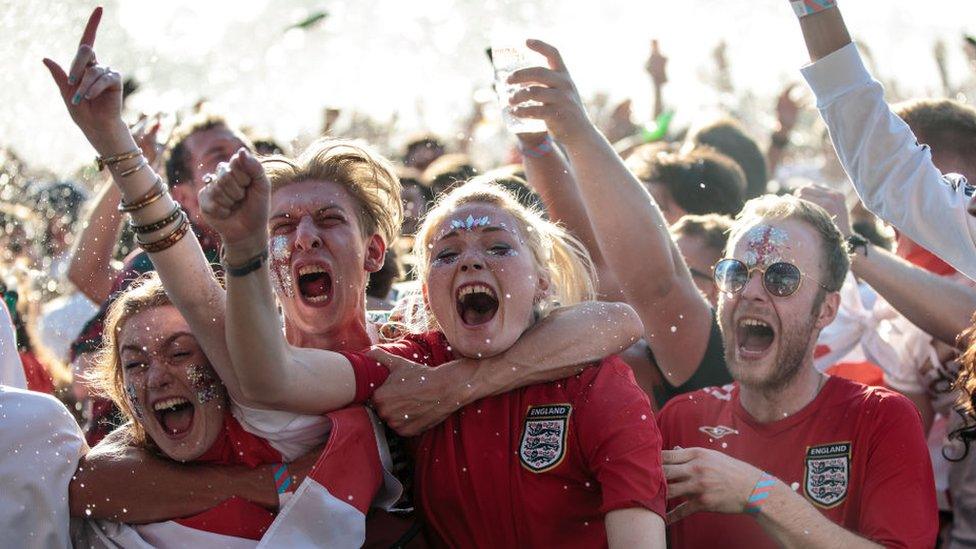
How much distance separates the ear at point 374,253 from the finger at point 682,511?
3.60 ft

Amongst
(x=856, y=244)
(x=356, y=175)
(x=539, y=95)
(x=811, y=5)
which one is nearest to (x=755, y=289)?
(x=856, y=244)

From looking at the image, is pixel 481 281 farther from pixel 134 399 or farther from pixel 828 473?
pixel 828 473

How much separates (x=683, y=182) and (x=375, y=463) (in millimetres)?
2686

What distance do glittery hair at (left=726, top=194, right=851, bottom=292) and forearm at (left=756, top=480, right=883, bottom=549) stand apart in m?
0.89

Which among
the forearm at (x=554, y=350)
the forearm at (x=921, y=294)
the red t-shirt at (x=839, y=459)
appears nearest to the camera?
the forearm at (x=554, y=350)

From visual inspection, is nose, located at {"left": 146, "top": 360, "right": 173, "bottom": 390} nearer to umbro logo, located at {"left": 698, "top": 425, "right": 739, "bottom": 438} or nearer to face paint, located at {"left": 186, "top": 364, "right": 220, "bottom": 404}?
face paint, located at {"left": 186, "top": 364, "right": 220, "bottom": 404}

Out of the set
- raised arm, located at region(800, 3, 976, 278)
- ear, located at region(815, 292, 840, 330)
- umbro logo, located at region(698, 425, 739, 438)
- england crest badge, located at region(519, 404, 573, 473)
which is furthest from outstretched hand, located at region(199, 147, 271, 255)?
ear, located at region(815, 292, 840, 330)

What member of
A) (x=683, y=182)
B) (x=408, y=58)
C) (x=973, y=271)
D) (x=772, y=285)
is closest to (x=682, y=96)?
(x=408, y=58)

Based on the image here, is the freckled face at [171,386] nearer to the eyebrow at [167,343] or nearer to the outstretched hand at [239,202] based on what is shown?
the eyebrow at [167,343]

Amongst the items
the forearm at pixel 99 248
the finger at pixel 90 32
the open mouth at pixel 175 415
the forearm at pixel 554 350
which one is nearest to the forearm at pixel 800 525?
the forearm at pixel 554 350

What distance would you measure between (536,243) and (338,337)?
2.00ft

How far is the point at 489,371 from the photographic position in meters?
3.00

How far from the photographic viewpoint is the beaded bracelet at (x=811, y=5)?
9.56 ft

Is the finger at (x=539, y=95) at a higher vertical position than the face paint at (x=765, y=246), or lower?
higher
